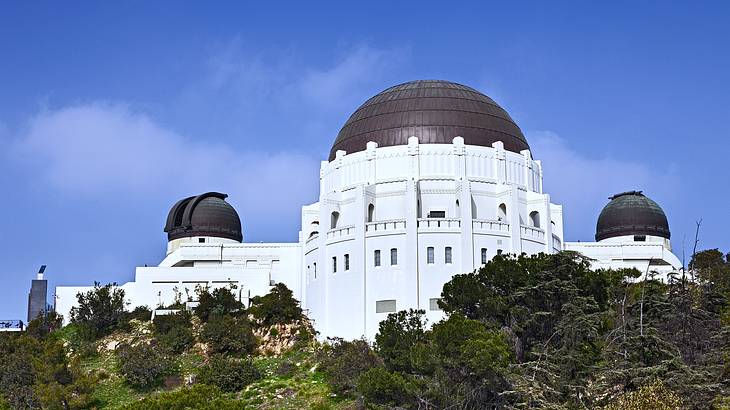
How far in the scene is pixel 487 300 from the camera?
57.3m

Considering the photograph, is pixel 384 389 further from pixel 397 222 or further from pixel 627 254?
pixel 627 254

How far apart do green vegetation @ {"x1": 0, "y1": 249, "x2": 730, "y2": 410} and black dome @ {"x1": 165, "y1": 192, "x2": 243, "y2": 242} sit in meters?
10.2

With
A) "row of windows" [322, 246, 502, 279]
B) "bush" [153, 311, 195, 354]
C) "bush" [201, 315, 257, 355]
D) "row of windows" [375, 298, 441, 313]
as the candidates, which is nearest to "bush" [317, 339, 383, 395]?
"row of windows" [375, 298, 441, 313]

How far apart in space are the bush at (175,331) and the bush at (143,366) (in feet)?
8.44

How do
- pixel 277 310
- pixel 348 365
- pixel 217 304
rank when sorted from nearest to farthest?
pixel 348 365
pixel 277 310
pixel 217 304

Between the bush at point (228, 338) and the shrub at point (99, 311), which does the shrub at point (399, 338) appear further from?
the shrub at point (99, 311)

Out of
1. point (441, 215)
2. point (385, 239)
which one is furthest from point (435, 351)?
point (441, 215)

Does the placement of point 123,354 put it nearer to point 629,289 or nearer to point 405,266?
point 405,266

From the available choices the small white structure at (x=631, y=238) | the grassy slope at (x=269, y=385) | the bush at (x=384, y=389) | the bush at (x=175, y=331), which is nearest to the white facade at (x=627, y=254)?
the small white structure at (x=631, y=238)

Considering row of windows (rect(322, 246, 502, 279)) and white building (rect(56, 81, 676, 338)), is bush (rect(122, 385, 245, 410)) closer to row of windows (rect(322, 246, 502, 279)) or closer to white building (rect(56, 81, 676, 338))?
white building (rect(56, 81, 676, 338))

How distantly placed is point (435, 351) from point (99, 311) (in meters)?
29.5

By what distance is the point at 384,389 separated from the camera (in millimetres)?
54406

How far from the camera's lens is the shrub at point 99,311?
241ft

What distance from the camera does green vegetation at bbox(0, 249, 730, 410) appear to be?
4662cm
